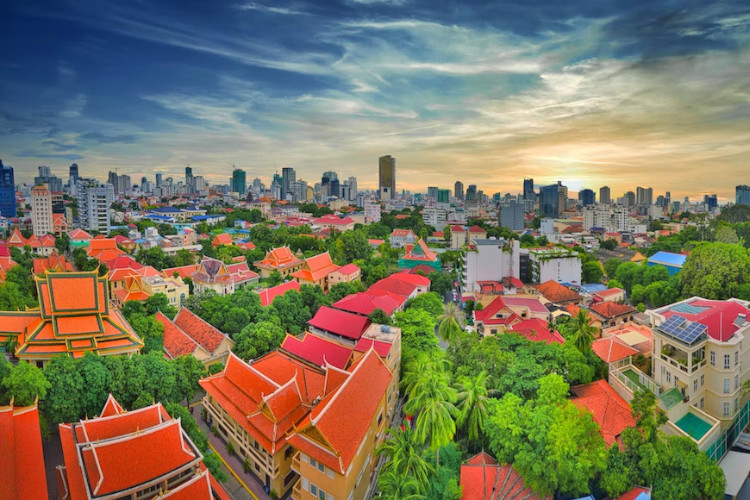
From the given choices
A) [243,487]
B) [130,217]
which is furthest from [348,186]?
[243,487]

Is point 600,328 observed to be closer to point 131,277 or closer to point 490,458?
point 490,458

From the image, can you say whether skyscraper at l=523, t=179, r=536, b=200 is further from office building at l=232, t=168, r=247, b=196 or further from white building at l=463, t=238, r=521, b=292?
white building at l=463, t=238, r=521, b=292

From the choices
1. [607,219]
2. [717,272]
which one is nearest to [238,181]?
[607,219]

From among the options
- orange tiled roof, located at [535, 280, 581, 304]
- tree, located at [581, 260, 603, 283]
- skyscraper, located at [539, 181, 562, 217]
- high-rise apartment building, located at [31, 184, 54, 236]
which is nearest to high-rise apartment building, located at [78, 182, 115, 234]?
high-rise apartment building, located at [31, 184, 54, 236]

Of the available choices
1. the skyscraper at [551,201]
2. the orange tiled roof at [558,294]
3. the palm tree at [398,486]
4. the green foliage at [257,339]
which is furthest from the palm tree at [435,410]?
the skyscraper at [551,201]

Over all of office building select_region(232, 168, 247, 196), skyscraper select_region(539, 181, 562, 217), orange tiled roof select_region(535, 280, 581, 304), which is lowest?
orange tiled roof select_region(535, 280, 581, 304)
